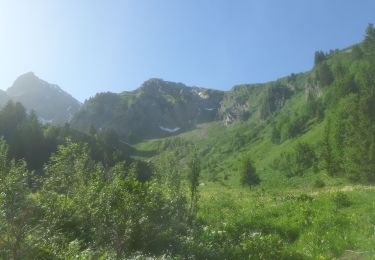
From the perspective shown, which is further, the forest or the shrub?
the shrub

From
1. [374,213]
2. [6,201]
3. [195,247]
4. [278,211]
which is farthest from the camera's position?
[278,211]

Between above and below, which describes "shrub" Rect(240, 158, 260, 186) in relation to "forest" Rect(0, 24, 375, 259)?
below

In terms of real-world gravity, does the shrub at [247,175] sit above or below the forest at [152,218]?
below

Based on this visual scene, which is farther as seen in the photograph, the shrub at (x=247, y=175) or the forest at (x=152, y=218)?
the shrub at (x=247, y=175)

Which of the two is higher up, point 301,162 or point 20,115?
point 20,115

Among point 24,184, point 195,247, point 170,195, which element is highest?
point 24,184

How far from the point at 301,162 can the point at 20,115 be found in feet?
296

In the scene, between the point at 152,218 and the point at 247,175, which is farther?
the point at 247,175

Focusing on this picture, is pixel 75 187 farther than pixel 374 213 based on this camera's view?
No

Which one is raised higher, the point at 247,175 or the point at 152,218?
the point at 152,218

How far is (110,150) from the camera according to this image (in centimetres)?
13262

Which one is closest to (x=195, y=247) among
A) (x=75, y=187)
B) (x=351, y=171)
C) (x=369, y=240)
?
(x=75, y=187)

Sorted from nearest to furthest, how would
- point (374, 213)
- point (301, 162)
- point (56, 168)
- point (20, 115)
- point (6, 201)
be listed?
point (6, 201)
point (56, 168)
point (374, 213)
point (301, 162)
point (20, 115)

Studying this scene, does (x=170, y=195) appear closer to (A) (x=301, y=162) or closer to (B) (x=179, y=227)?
(B) (x=179, y=227)
